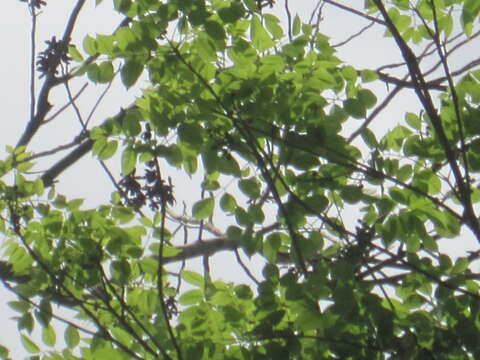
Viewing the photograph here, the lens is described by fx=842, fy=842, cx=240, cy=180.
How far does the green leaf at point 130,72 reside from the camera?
287cm

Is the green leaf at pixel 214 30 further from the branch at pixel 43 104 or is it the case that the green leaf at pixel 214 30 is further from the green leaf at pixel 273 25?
the branch at pixel 43 104

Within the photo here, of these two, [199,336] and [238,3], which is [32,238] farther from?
[238,3]

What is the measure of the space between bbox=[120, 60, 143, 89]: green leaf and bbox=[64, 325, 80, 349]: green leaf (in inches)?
39.0

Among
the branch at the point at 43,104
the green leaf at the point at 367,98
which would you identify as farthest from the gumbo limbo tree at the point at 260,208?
the branch at the point at 43,104

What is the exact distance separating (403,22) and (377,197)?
0.76 m

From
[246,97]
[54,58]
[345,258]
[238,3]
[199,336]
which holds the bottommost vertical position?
[199,336]

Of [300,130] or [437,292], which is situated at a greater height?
[300,130]

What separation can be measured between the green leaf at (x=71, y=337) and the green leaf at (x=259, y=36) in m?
1.27

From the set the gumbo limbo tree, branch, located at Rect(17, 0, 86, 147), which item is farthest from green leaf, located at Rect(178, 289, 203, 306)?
branch, located at Rect(17, 0, 86, 147)

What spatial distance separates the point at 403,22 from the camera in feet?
10.8

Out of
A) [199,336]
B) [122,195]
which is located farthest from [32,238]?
[199,336]

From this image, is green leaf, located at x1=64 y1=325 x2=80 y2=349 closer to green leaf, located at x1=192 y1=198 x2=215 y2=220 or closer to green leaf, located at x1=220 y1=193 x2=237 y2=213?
green leaf, located at x1=192 y1=198 x2=215 y2=220

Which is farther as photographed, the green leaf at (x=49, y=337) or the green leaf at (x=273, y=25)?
the green leaf at (x=49, y=337)

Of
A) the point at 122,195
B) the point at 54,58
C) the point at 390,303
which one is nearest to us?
the point at 390,303
